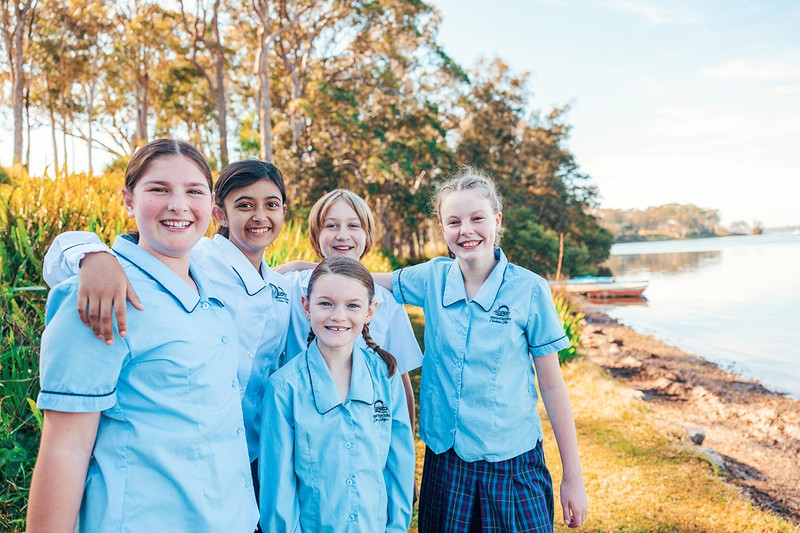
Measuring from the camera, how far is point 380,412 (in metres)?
1.97

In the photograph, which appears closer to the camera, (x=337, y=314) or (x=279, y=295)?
(x=337, y=314)

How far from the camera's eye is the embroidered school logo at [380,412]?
1.96 m

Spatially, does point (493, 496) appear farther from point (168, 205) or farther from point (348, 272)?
point (168, 205)

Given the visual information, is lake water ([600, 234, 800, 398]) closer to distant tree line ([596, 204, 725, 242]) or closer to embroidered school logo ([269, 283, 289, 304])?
embroidered school logo ([269, 283, 289, 304])

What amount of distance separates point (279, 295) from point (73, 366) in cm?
95

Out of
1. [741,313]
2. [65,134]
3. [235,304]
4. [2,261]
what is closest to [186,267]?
[235,304]

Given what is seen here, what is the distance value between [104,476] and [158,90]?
2652 cm

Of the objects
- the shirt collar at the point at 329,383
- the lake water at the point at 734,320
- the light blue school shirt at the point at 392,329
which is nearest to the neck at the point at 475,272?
the light blue school shirt at the point at 392,329

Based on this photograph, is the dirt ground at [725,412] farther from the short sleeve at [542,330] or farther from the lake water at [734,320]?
the short sleeve at [542,330]

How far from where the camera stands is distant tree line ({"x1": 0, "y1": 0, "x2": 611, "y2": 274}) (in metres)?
17.3

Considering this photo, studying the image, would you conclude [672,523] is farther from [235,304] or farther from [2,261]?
[2,261]

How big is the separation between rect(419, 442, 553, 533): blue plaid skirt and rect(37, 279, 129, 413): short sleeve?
1.32m

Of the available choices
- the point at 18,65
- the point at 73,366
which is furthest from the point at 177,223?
the point at 18,65

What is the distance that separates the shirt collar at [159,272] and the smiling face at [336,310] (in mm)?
506
